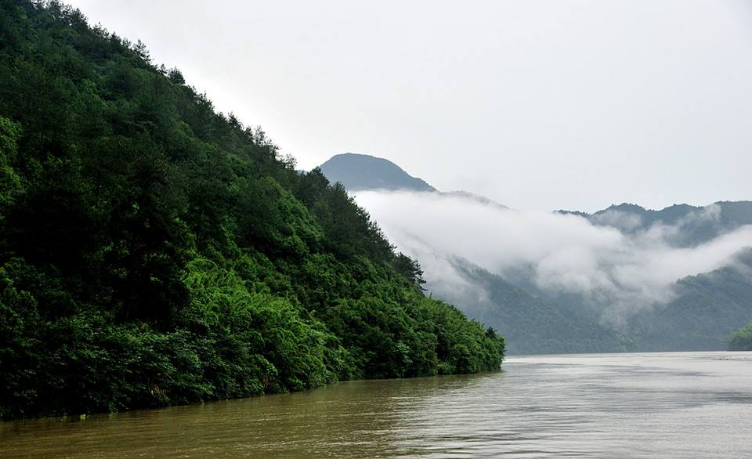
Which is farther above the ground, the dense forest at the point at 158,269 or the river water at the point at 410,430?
the dense forest at the point at 158,269

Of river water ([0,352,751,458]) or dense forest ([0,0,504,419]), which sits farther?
dense forest ([0,0,504,419])

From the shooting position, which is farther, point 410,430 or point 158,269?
point 158,269

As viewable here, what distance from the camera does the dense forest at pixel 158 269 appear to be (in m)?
30.1

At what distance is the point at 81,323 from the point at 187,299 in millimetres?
8244

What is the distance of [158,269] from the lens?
3756 centimetres

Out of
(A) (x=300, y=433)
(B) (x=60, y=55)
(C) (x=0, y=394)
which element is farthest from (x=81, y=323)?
(B) (x=60, y=55)

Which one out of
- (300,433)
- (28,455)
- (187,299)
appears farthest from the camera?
(187,299)

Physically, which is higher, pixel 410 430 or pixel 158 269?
pixel 158 269

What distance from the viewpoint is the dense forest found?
3012 cm

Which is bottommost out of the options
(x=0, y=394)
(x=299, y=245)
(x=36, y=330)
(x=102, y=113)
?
(x=0, y=394)

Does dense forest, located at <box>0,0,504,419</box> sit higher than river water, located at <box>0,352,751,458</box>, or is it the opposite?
dense forest, located at <box>0,0,504,419</box>

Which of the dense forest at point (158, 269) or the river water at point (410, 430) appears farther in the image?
the dense forest at point (158, 269)

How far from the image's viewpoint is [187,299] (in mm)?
38031

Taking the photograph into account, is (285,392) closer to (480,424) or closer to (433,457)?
(480,424)
